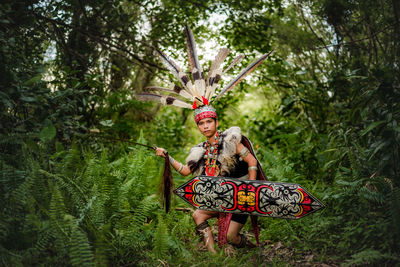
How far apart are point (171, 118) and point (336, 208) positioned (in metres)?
5.19

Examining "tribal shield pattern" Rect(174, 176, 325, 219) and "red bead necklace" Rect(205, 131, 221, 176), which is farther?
"red bead necklace" Rect(205, 131, 221, 176)

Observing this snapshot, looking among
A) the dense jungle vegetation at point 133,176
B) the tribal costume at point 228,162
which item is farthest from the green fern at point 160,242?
the tribal costume at point 228,162

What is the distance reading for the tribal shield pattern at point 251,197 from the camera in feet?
→ 7.92

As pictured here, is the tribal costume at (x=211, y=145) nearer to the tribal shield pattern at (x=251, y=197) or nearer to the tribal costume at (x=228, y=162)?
the tribal costume at (x=228, y=162)

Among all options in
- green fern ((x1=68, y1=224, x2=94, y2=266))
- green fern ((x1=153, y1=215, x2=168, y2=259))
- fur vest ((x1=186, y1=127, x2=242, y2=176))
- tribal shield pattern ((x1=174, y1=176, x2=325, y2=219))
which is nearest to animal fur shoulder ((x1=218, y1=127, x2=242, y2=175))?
fur vest ((x1=186, y1=127, x2=242, y2=176))

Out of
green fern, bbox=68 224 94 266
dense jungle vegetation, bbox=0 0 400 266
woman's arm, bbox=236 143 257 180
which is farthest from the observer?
woman's arm, bbox=236 143 257 180

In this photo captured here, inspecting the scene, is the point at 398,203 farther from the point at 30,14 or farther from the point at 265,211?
the point at 30,14

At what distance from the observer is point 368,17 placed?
11.1 ft

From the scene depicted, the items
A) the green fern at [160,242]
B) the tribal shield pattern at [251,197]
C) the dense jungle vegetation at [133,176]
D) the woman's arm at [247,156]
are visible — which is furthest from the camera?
the woman's arm at [247,156]

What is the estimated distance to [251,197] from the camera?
2.48 metres

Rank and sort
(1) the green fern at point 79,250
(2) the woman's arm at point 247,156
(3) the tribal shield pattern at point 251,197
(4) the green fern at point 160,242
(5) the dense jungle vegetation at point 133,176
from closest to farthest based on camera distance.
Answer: (1) the green fern at point 79,250 → (5) the dense jungle vegetation at point 133,176 → (4) the green fern at point 160,242 → (3) the tribal shield pattern at point 251,197 → (2) the woman's arm at point 247,156

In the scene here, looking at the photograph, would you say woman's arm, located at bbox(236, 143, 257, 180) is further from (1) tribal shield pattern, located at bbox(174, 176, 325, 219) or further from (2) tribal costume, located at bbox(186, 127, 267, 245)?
(1) tribal shield pattern, located at bbox(174, 176, 325, 219)

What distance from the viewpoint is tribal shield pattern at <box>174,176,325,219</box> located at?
2414 mm

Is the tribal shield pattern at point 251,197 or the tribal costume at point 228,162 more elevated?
the tribal costume at point 228,162
